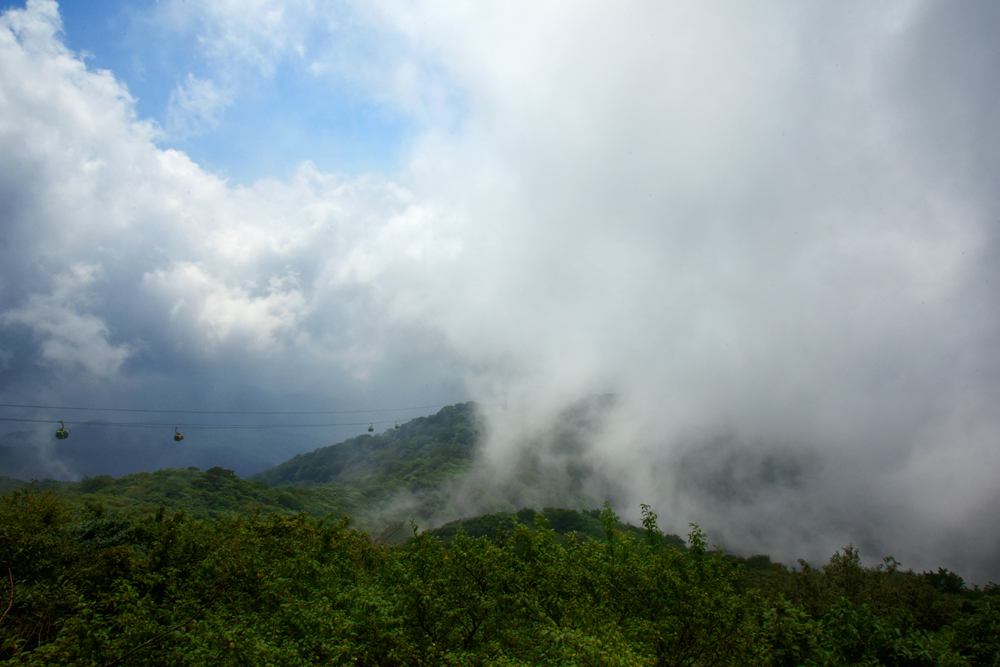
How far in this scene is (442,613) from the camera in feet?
37.7

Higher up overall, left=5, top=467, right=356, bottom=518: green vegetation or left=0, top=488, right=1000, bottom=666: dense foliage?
left=0, top=488, right=1000, bottom=666: dense foliage

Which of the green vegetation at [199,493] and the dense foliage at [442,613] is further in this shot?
the green vegetation at [199,493]

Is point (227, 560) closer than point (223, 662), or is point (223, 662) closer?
point (223, 662)

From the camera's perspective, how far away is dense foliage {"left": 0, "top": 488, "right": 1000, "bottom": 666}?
407 inches

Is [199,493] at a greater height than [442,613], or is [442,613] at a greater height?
[442,613]

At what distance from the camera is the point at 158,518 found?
87.0ft

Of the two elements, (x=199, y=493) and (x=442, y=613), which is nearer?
(x=442, y=613)

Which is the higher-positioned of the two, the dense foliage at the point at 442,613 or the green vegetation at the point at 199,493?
the dense foliage at the point at 442,613

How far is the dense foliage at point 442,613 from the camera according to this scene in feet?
33.9

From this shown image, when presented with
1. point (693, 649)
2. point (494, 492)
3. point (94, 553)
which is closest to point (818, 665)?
point (693, 649)

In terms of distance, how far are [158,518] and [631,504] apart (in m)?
161

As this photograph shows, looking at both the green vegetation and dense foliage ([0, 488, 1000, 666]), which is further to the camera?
the green vegetation

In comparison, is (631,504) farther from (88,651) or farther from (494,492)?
(88,651)

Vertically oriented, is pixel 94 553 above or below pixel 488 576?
below
